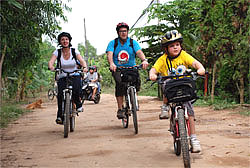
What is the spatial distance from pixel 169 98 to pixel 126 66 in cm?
288

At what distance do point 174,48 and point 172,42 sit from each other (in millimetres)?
101

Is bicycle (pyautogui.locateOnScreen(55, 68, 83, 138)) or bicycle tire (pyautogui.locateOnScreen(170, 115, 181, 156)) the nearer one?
bicycle tire (pyautogui.locateOnScreen(170, 115, 181, 156))

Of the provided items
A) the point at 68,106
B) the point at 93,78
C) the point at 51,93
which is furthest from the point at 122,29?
the point at 51,93

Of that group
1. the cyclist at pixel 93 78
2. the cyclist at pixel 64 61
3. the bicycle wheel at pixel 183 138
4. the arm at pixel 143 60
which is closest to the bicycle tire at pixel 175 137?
the bicycle wheel at pixel 183 138

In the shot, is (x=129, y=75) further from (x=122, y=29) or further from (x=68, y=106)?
(x=68, y=106)

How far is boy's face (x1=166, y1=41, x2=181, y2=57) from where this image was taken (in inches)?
160

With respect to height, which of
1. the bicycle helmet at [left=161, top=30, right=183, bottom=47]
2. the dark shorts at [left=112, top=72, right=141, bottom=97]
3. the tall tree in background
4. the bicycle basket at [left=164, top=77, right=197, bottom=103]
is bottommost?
the bicycle basket at [left=164, top=77, right=197, bottom=103]

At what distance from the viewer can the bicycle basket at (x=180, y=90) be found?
3.63 metres

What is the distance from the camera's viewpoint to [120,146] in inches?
191

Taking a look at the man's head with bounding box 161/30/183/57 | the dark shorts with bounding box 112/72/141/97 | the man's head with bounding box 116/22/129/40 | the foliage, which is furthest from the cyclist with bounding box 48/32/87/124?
the foliage

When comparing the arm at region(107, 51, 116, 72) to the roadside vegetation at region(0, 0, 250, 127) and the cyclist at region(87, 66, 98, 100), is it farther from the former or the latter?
the cyclist at region(87, 66, 98, 100)

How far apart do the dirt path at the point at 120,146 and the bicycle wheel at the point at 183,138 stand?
1.01 feet

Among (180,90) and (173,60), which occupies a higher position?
(173,60)

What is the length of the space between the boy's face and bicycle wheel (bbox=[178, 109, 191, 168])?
82 cm
